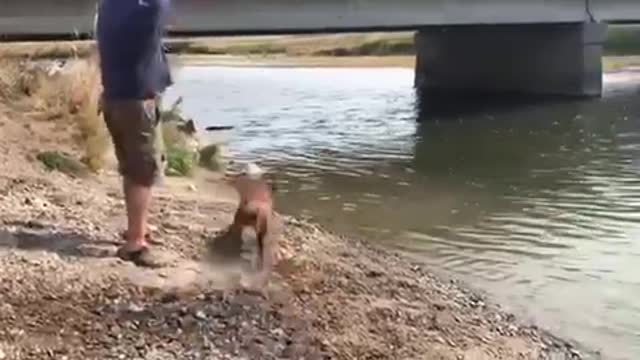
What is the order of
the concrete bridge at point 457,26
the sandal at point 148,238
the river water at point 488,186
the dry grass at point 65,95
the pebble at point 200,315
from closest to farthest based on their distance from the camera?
1. the pebble at point 200,315
2. the sandal at point 148,238
3. the river water at point 488,186
4. the dry grass at point 65,95
5. the concrete bridge at point 457,26

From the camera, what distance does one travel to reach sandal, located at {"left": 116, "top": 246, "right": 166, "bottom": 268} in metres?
7.62

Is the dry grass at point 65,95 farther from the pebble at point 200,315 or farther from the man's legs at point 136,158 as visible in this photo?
the pebble at point 200,315

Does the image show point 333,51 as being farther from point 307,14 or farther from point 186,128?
point 186,128

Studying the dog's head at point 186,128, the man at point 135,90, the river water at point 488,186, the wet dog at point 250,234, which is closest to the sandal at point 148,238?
the man at point 135,90

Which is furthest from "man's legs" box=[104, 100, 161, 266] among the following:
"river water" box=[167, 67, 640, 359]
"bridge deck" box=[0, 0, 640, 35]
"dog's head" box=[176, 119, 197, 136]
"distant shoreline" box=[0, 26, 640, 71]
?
"distant shoreline" box=[0, 26, 640, 71]

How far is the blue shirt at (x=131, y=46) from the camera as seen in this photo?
23.6 feet

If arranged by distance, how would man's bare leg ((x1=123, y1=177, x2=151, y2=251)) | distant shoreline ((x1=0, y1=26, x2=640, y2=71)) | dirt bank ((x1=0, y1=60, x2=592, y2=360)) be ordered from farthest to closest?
distant shoreline ((x1=0, y1=26, x2=640, y2=71)) < man's bare leg ((x1=123, y1=177, x2=151, y2=251)) < dirt bank ((x1=0, y1=60, x2=592, y2=360))

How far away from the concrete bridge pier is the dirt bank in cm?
2751

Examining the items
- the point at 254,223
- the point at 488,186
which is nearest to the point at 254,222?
the point at 254,223

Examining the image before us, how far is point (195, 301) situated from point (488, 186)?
11547 millimetres

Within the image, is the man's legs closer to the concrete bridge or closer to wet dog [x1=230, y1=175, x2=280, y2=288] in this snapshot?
wet dog [x1=230, y1=175, x2=280, y2=288]

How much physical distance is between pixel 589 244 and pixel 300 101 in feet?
83.3

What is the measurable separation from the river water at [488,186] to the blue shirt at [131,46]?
367 cm

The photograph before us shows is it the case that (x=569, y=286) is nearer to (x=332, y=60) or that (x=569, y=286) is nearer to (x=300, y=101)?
(x=300, y=101)
